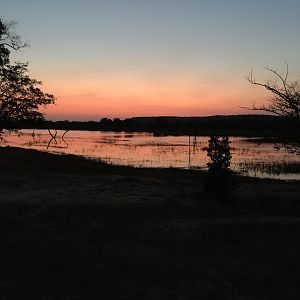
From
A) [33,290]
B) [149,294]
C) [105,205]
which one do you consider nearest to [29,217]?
[105,205]

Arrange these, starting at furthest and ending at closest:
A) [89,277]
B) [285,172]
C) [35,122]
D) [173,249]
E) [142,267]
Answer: [35,122] → [285,172] → [173,249] → [142,267] → [89,277]

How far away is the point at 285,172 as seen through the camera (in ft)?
93.7

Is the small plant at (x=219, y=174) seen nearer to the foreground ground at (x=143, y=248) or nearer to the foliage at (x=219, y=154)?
the foliage at (x=219, y=154)

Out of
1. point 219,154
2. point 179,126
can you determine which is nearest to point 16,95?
point 219,154

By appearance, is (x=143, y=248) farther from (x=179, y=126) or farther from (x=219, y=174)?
(x=179, y=126)

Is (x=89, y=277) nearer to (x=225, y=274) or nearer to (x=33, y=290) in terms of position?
(x=33, y=290)

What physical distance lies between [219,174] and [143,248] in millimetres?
6103

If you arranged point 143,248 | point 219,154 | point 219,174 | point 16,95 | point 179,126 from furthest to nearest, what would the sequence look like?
point 179,126 < point 16,95 < point 219,154 < point 219,174 < point 143,248

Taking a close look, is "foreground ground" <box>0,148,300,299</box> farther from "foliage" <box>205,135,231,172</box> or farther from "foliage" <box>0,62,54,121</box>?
"foliage" <box>0,62,54,121</box>

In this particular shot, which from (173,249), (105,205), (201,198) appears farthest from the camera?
(201,198)

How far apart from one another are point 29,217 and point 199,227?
3.64 metres

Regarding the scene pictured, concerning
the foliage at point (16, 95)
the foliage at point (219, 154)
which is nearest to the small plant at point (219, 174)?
the foliage at point (219, 154)

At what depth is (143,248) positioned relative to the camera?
8094 mm

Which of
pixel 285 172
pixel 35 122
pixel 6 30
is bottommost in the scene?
pixel 285 172
